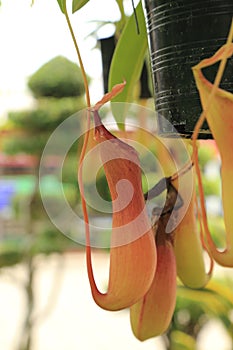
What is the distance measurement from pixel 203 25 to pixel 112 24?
266 millimetres

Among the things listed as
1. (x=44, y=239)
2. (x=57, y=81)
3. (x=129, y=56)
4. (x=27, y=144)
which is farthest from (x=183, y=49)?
(x=57, y=81)

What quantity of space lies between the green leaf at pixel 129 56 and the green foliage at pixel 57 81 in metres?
3.00

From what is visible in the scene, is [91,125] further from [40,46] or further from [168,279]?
[40,46]

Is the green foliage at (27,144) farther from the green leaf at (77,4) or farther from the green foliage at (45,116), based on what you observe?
the green leaf at (77,4)

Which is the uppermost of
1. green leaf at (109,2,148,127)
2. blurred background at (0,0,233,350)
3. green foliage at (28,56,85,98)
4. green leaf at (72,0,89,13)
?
green leaf at (72,0,89,13)

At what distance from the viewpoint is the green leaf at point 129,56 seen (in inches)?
17.5

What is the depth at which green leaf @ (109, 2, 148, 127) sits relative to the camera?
17.5 inches

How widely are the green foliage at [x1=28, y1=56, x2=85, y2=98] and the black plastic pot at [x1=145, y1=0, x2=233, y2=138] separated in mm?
3058

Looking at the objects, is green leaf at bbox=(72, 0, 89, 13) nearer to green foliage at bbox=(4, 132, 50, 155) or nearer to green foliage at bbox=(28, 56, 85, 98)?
green foliage at bbox=(4, 132, 50, 155)

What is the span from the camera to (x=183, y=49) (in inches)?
15.1

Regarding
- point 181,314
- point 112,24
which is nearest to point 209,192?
point 181,314

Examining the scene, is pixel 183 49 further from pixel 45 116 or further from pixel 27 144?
pixel 45 116

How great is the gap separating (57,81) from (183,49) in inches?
125

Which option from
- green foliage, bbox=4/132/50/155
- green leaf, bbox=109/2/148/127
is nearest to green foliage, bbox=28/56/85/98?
green foliage, bbox=4/132/50/155
